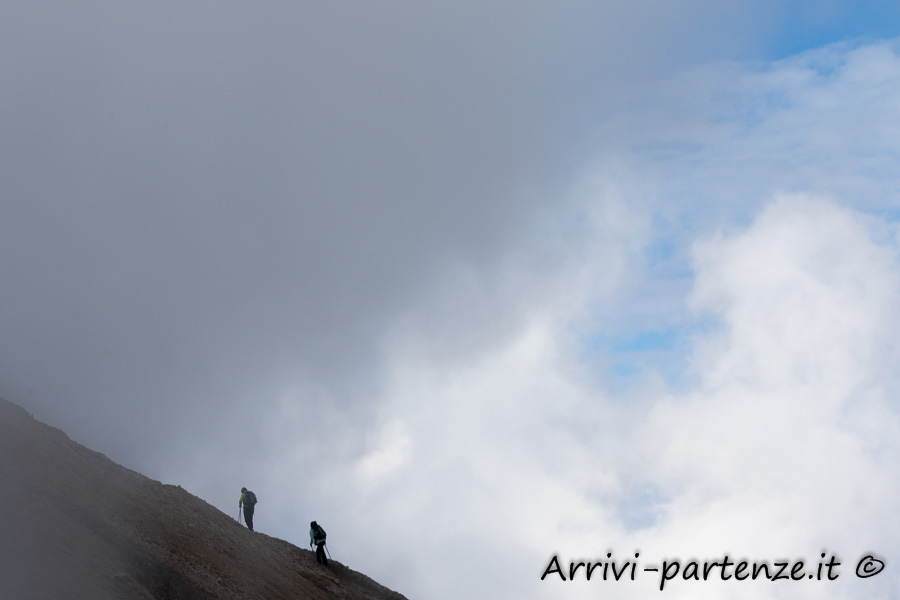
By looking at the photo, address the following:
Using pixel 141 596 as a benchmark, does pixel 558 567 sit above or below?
above

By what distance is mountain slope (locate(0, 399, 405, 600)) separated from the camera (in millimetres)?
28938

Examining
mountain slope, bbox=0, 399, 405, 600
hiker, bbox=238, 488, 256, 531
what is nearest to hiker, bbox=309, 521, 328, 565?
mountain slope, bbox=0, 399, 405, 600

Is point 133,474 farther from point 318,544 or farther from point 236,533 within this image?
point 318,544

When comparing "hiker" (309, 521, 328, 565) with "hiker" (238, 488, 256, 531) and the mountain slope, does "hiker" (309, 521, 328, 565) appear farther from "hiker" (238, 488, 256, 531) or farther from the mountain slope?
"hiker" (238, 488, 256, 531)

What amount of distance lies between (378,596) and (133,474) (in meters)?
15.8

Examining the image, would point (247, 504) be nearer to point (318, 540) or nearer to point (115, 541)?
point (318, 540)

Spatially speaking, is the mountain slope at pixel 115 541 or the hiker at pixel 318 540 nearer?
the mountain slope at pixel 115 541

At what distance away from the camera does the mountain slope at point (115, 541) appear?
28938mm

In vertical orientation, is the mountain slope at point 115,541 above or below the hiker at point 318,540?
below

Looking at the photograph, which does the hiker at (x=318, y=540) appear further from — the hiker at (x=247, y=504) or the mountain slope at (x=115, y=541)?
the hiker at (x=247, y=504)

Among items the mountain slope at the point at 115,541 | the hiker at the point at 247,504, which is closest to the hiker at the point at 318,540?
the mountain slope at the point at 115,541

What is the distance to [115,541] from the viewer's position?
3341 cm

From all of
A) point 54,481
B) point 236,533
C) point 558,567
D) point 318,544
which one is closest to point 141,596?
point 54,481

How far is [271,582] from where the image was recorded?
3903 cm
